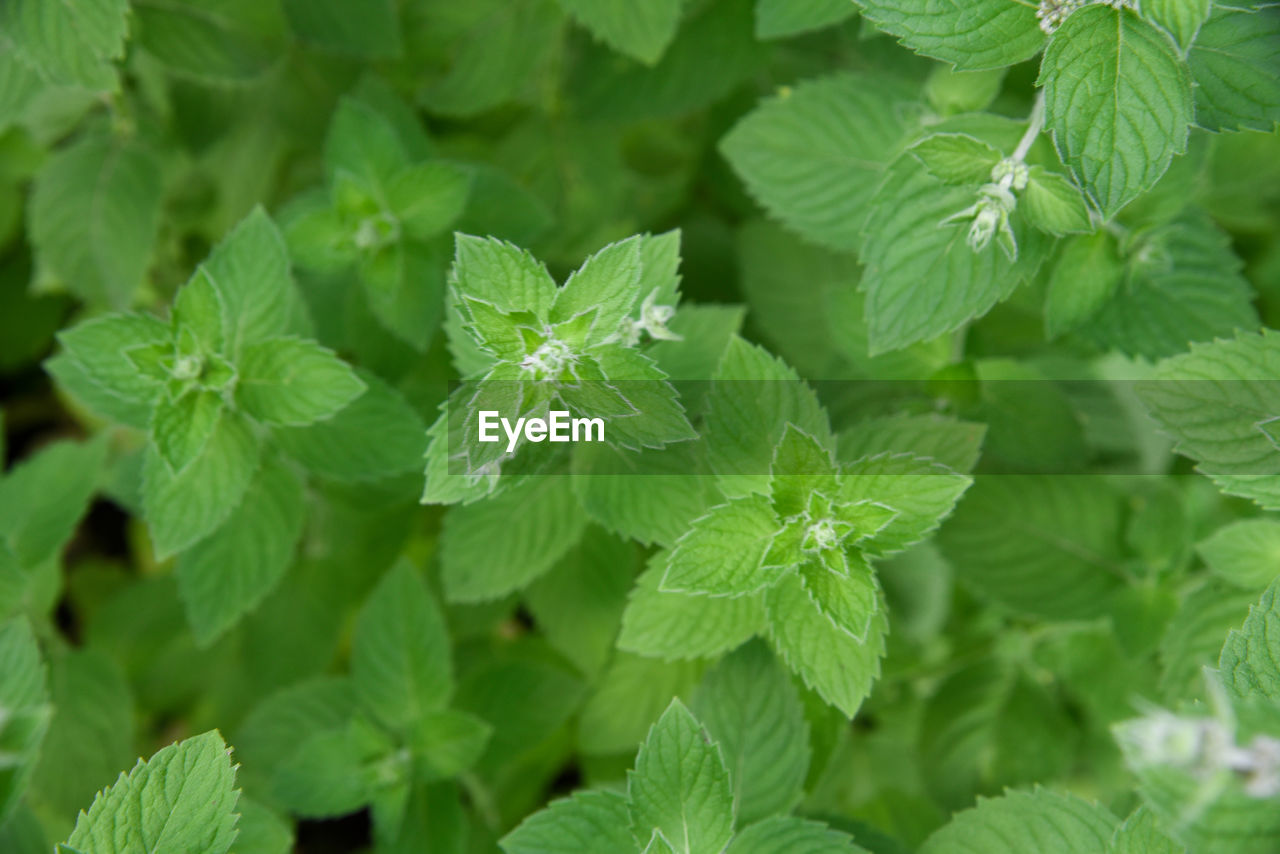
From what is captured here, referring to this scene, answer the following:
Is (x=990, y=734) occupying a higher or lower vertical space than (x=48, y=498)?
lower

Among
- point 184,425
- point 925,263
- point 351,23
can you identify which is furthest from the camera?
point 351,23

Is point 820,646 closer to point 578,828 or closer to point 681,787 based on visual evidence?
point 681,787

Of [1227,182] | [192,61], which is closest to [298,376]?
[192,61]

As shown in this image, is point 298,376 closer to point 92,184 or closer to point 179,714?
point 92,184

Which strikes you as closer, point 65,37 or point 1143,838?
point 1143,838

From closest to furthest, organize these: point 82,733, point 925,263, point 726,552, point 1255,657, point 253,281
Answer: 1. point 1255,657
2. point 726,552
3. point 925,263
4. point 253,281
5. point 82,733

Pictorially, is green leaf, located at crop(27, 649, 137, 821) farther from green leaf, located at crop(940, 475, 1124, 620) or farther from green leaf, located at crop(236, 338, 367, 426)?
green leaf, located at crop(940, 475, 1124, 620)

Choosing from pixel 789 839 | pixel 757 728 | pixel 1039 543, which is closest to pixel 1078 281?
pixel 1039 543
